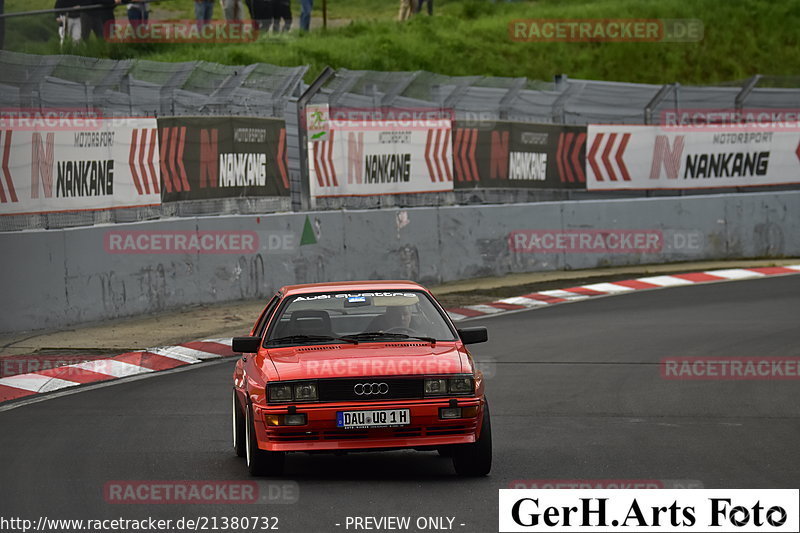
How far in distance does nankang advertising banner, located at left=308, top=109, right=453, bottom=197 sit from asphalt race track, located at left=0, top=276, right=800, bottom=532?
6250 millimetres

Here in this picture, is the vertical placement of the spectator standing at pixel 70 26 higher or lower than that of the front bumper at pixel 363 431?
higher

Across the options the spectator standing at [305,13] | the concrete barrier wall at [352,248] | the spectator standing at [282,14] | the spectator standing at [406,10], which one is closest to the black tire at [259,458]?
the concrete barrier wall at [352,248]

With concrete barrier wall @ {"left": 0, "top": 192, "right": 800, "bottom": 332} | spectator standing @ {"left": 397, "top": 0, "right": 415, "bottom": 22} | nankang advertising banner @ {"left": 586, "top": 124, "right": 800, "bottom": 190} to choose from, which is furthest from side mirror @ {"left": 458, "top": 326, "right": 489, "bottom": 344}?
spectator standing @ {"left": 397, "top": 0, "right": 415, "bottom": 22}

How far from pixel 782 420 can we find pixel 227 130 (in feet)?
36.5

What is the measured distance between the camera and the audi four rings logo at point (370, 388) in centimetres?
838

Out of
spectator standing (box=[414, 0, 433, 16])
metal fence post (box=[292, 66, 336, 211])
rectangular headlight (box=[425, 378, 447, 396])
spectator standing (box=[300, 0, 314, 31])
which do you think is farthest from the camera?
spectator standing (box=[414, 0, 433, 16])

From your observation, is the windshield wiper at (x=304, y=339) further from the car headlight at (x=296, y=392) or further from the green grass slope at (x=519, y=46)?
the green grass slope at (x=519, y=46)

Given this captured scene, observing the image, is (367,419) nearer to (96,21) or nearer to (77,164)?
(77,164)

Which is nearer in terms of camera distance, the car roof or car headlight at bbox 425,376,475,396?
car headlight at bbox 425,376,475,396

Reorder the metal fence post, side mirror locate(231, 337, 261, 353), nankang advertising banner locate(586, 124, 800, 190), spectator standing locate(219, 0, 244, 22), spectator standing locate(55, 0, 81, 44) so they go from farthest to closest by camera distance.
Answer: spectator standing locate(219, 0, 244, 22) → spectator standing locate(55, 0, 81, 44) → nankang advertising banner locate(586, 124, 800, 190) → the metal fence post → side mirror locate(231, 337, 261, 353)

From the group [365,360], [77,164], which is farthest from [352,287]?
[77,164]

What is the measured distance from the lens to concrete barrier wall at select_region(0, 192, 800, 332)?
666 inches

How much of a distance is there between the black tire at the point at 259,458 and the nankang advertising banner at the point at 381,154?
12785 mm

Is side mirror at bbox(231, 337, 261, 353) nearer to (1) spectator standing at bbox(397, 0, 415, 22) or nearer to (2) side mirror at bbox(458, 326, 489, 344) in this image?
(2) side mirror at bbox(458, 326, 489, 344)
